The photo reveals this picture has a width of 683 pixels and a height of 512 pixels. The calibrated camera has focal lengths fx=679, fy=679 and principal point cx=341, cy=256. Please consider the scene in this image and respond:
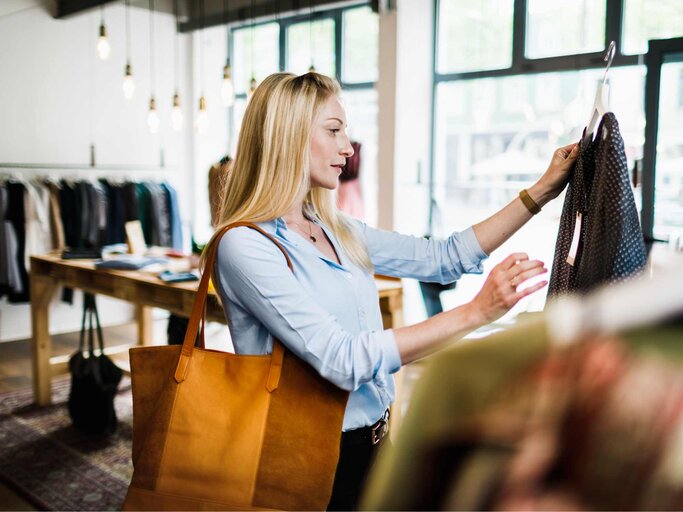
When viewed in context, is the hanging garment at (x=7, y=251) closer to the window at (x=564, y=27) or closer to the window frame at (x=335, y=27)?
the window frame at (x=335, y=27)

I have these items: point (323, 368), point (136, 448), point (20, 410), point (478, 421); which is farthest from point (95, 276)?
point (478, 421)

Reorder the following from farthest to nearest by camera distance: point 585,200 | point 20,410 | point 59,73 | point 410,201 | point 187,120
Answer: point 187,120
point 59,73
point 410,201
point 20,410
point 585,200

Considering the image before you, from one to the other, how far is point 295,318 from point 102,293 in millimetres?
2844

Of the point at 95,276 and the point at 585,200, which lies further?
the point at 95,276

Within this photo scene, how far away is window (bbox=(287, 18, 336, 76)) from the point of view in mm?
6533

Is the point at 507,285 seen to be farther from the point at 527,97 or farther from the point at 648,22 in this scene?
the point at 527,97

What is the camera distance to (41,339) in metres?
4.31

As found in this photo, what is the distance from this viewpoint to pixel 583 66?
473 centimetres

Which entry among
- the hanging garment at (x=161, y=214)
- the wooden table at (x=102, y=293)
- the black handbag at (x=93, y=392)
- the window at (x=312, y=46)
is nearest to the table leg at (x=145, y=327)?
the wooden table at (x=102, y=293)

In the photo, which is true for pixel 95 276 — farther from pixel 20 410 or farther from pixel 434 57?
pixel 434 57

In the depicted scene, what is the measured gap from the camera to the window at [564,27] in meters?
4.68

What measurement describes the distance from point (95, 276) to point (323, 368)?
9.85 feet

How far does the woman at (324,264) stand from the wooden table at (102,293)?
131 centimetres

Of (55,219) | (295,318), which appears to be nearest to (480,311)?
(295,318)
